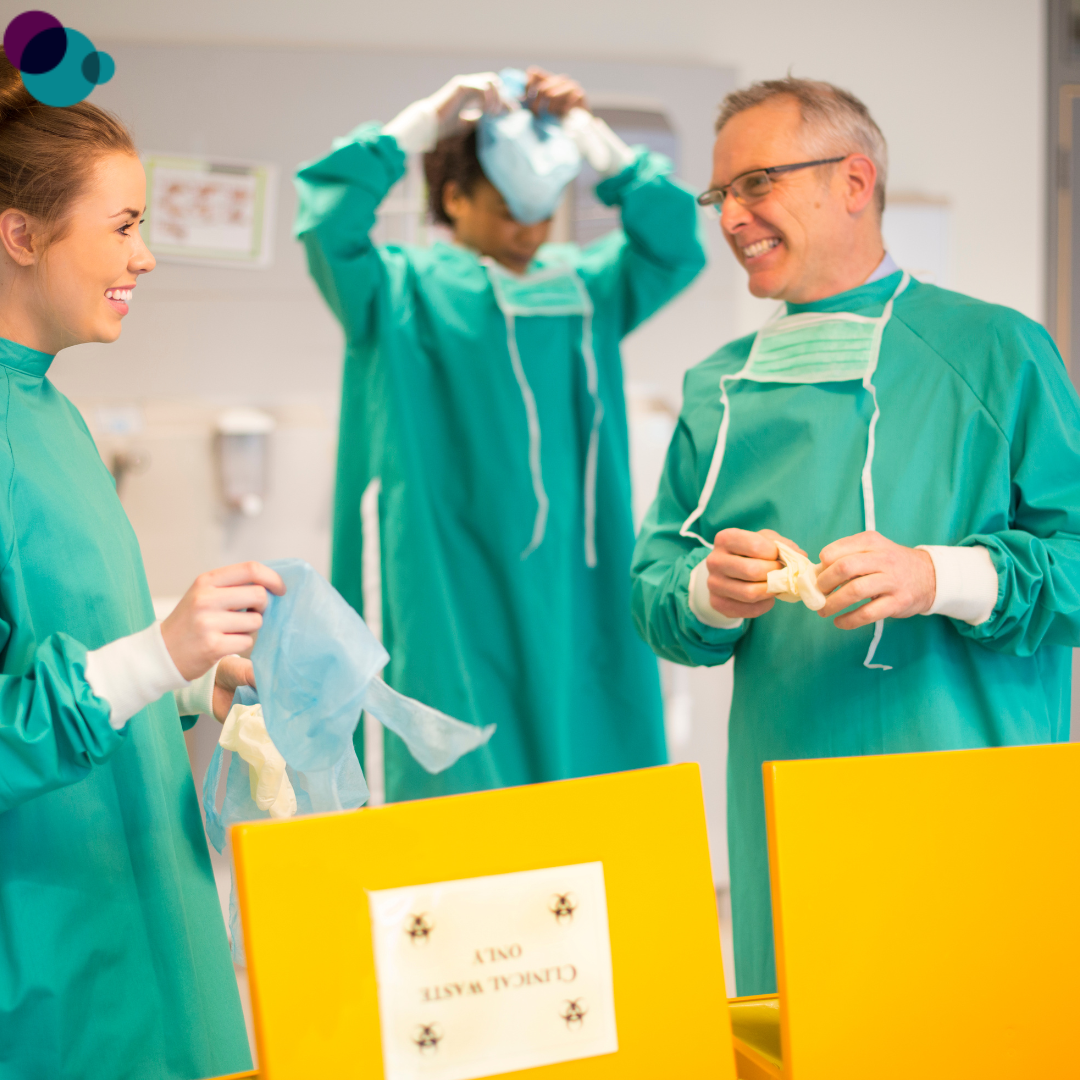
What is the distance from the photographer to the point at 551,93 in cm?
184

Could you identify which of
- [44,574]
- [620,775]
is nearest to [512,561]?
[44,574]

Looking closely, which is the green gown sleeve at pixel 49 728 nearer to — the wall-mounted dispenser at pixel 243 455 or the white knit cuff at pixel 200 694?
the white knit cuff at pixel 200 694

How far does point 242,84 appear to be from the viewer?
2.61m

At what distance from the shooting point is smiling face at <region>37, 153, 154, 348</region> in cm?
100

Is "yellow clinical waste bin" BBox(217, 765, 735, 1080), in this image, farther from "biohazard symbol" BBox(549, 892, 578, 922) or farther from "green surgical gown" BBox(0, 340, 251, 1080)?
"green surgical gown" BBox(0, 340, 251, 1080)

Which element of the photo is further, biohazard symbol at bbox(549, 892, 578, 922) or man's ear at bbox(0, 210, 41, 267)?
man's ear at bbox(0, 210, 41, 267)

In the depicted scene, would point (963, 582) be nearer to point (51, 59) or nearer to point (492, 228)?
point (51, 59)

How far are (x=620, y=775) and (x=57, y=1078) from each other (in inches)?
22.9

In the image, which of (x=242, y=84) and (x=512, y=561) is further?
(x=242, y=84)

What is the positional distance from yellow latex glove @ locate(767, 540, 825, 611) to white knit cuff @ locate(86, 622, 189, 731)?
1.91ft

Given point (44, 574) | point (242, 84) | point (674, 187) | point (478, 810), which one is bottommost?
point (478, 810)

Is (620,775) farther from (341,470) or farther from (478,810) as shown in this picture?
(341,470)

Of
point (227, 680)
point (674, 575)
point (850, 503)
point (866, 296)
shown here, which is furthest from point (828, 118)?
point (227, 680)

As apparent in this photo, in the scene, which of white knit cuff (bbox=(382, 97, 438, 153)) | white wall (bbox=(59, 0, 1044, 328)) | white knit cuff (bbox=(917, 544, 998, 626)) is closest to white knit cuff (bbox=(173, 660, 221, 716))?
white knit cuff (bbox=(917, 544, 998, 626))
